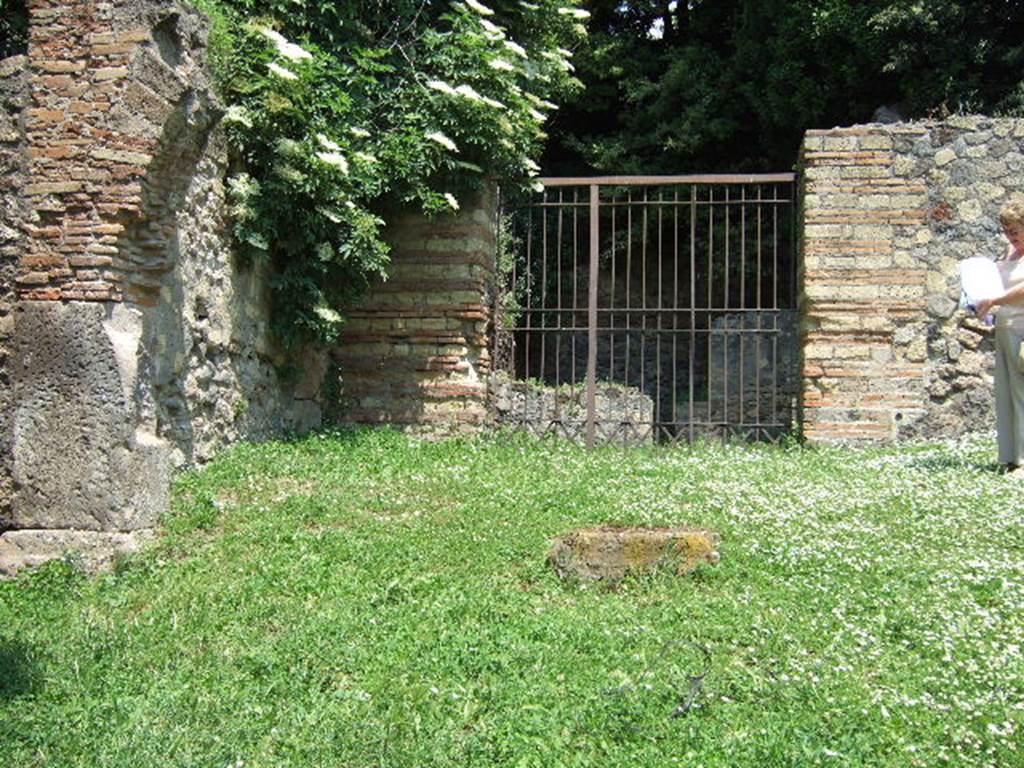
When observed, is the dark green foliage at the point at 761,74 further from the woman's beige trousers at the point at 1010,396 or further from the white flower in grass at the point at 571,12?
the woman's beige trousers at the point at 1010,396

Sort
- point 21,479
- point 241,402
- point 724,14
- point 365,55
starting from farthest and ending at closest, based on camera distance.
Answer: point 724,14, point 365,55, point 241,402, point 21,479

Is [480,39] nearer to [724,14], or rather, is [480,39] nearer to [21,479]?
[21,479]

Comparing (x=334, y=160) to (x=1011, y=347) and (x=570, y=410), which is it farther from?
(x=1011, y=347)

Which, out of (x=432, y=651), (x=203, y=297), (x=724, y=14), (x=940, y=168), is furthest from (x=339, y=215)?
(x=724, y=14)

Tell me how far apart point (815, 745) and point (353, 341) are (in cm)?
648

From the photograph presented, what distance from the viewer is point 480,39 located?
868 centimetres

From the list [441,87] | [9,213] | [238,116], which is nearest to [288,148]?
[238,116]

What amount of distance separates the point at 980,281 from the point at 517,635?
14.2 ft

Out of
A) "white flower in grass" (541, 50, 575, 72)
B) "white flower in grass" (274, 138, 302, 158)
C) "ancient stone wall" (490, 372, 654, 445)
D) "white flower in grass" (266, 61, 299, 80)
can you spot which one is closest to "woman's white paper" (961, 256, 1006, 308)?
"ancient stone wall" (490, 372, 654, 445)

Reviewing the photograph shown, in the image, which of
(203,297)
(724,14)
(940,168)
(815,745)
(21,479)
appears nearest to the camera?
(815,745)

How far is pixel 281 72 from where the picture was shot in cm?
716

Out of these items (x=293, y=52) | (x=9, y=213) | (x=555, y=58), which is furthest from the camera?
(x=555, y=58)

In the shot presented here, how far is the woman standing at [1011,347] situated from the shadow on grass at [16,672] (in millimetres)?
5682

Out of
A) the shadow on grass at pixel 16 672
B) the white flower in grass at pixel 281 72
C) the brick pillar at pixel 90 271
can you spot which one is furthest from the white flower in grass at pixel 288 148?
the shadow on grass at pixel 16 672
